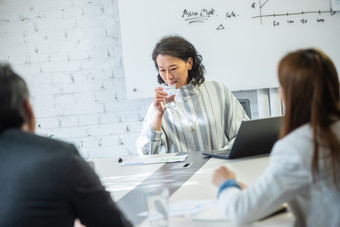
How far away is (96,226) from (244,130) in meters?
0.87

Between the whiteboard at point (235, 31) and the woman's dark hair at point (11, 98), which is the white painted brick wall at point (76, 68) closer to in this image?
the whiteboard at point (235, 31)

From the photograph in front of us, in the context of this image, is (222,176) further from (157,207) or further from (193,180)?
(193,180)

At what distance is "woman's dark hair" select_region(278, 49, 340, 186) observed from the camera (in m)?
0.99

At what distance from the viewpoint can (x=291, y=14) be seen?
2.88 meters

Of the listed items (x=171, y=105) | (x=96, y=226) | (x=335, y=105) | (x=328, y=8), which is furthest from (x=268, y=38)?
(x=96, y=226)

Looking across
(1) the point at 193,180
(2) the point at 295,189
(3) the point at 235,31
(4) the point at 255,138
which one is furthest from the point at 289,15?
(2) the point at 295,189

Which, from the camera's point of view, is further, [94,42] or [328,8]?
[94,42]

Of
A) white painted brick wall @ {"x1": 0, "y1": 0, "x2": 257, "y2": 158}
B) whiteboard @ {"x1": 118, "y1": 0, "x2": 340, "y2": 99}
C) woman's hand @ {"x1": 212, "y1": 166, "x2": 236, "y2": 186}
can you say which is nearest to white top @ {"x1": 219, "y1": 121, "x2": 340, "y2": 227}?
woman's hand @ {"x1": 212, "y1": 166, "x2": 236, "y2": 186}

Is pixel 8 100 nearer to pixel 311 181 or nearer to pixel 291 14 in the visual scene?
pixel 311 181

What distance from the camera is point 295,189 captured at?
39.0 inches

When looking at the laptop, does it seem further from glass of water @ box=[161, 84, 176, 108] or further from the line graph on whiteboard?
the line graph on whiteboard

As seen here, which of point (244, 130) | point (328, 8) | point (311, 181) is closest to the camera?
point (311, 181)

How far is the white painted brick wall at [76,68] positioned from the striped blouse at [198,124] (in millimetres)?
895

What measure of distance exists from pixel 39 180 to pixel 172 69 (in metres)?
1.54
